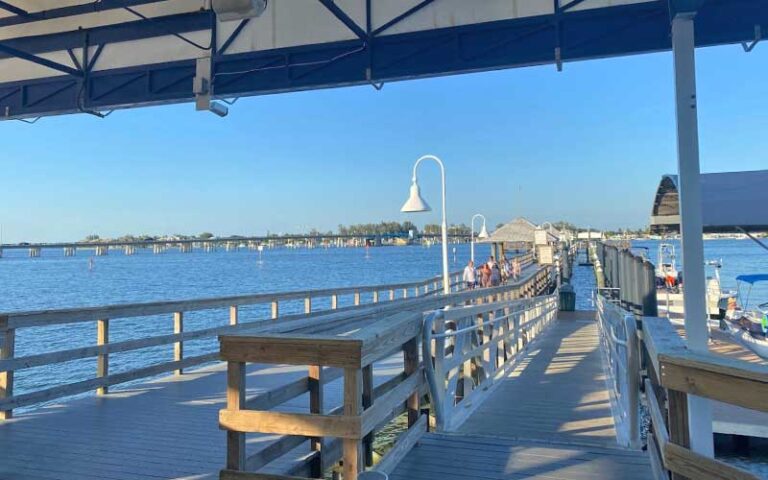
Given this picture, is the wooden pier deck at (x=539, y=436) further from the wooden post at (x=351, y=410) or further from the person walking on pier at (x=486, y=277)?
the person walking on pier at (x=486, y=277)

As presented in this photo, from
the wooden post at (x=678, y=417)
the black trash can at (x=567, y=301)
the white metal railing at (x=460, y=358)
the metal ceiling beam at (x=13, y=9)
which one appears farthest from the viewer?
the black trash can at (x=567, y=301)

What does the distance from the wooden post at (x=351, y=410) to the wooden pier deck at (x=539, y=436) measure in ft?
2.51

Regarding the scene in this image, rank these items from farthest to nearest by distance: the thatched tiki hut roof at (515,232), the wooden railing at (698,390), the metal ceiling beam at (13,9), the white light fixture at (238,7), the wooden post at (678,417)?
the thatched tiki hut roof at (515,232)
the metal ceiling beam at (13,9)
the white light fixture at (238,7)
the wooden post at (678,417)
the wooden railing at (698,390)

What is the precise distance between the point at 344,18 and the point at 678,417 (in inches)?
213

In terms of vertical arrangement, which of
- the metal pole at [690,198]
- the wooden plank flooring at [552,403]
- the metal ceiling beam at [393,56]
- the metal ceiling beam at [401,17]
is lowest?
the wooden plank flooring at [552,403]

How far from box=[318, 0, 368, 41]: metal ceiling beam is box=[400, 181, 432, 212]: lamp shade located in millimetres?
4598

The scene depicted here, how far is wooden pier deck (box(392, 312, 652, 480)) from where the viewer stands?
3.70m

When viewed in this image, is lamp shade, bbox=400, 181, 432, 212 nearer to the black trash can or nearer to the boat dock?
the boat dock

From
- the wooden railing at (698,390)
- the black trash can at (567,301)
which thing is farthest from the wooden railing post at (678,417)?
the black trash can at (567,301)

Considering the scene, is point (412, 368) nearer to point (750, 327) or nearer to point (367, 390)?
point (367, 390)

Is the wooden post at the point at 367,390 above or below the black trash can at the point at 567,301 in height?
above

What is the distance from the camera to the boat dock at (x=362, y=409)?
2.94m

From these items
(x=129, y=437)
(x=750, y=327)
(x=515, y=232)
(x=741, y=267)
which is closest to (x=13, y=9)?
(x=129, y=437)

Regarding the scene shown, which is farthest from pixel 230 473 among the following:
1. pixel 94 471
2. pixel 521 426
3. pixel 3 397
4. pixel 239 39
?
pixel 239 39
